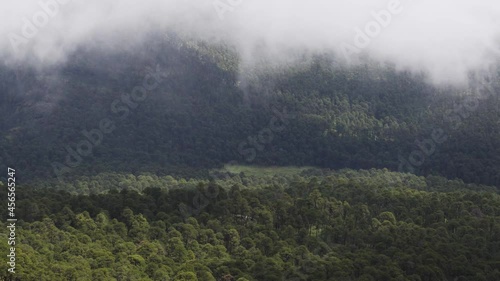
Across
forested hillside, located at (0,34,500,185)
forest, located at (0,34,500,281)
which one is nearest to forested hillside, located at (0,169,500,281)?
forest, located at (0,34,500,281)

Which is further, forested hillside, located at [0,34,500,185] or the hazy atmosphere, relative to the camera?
forested hillside, located at [0,34,500,185]

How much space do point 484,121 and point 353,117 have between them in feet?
112

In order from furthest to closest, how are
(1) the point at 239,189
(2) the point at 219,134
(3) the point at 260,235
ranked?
(2) the point at 219,134 → (1) the point at 239,189 → (3) the point at 260,235

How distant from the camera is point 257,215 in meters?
97.9

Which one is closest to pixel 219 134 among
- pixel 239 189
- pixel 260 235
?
pixel 239 189

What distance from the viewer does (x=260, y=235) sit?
89062 mm

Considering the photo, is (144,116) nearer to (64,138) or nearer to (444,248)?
(64,138)

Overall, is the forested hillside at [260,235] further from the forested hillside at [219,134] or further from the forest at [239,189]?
the forested hillside at [219,134]

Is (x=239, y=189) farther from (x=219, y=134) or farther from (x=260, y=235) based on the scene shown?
(x=219, y=134)

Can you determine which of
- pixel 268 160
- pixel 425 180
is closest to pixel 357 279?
pixel 425 180

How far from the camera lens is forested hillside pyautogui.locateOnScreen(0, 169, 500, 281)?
7562 centimetres

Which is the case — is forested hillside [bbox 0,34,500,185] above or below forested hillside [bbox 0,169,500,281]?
above

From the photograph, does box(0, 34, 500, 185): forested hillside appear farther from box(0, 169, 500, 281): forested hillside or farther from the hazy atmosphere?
box(0, 169, 500, 281): forested hillside

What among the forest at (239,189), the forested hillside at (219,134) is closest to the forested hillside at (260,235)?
the forest at (239,189)
